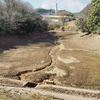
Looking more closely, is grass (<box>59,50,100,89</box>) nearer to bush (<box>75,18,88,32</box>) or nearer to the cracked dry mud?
the cracked dry mud

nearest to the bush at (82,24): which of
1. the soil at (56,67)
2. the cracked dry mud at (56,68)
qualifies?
the soil at (56,67)

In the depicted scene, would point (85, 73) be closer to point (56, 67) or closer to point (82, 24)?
point (56, 67)

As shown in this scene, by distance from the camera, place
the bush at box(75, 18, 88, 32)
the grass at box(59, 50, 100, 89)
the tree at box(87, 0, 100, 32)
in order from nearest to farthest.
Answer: the grass at box(59, 50, 100, 89) → the tree at box(87, 0, 100, 32) → the bush at box(75, 18, 88, 32)

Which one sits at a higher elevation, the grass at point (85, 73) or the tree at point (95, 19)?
the tree at point (95, 19)

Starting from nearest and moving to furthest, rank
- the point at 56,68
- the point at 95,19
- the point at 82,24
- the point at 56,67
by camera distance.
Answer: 1. the point at 56,68
2. the point at 56,67
3. the point at 95,19
4. the point at 82,24

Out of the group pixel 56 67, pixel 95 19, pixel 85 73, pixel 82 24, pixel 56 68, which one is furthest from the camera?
pixel 82 24

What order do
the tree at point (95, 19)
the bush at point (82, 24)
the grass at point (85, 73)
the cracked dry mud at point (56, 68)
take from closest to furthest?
the grass at point (85, 73)
the cracked dry mud at point (56, 68)
the tree at point (95, 19)
the bush at point (82, 24)

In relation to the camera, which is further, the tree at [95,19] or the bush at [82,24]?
the bush at [82,24]

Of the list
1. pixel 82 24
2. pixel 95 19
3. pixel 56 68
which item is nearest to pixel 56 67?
pixel 56 68

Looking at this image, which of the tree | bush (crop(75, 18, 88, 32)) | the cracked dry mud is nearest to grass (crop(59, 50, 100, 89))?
the cracked dry mud

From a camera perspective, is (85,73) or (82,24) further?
(82,24)

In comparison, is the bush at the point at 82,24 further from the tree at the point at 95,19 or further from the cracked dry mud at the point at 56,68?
the cracked dry mud at the point at 56,68

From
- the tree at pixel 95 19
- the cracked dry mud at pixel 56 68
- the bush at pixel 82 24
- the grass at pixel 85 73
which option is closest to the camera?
the grass at pixel 85 73

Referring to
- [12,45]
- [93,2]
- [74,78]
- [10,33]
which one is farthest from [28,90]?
[93,2]
